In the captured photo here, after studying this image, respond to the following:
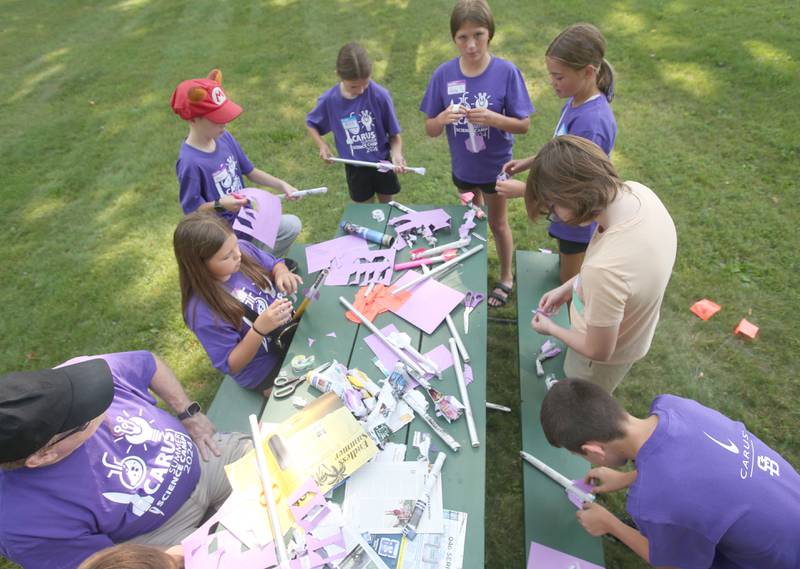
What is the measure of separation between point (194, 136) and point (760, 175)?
5.63 metres

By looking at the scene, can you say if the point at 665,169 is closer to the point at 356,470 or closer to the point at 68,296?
the point at 356,470

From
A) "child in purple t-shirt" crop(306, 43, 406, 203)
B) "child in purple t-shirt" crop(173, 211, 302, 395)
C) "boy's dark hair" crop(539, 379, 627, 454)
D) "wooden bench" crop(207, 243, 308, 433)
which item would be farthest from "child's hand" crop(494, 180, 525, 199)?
"wooden bench" crop(207, 243, 308, 433)

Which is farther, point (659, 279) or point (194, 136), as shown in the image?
point (194, 136)

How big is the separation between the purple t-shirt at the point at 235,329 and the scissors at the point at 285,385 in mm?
411

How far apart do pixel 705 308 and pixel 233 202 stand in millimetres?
3961

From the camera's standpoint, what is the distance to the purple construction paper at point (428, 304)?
Result: 8.66 feet

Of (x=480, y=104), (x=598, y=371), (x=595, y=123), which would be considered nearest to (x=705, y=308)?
(x=598, y=371)

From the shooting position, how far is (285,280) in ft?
9.67

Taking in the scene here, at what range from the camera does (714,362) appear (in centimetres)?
356

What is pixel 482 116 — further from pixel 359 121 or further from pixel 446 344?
pixel 446 344

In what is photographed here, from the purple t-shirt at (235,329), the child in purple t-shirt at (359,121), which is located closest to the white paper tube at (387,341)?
the purple t-shirt at (235,329)

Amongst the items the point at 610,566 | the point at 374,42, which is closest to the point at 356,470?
the point at 610,566

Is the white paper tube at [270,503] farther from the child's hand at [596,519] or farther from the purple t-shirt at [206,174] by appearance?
the purple t-shirt at [206,174]

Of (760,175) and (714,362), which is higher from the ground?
(760,175)
